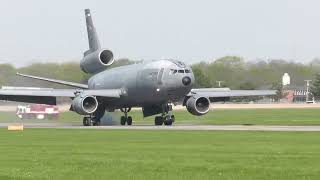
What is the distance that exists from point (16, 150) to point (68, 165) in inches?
265

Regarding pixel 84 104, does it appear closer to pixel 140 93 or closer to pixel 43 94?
pixel 140 93

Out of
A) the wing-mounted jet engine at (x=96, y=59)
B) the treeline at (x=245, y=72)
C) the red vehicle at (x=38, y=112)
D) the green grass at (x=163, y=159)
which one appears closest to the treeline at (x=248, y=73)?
the treeline at (x=245, y=72)

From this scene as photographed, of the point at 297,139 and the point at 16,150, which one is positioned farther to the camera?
the point at 297,139

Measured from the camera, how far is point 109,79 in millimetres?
65562

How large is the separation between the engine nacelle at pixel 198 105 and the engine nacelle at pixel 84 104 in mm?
7212

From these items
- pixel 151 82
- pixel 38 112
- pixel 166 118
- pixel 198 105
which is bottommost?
pixel 38 112

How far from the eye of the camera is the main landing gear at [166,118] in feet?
197

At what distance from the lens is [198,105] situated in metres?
62.3

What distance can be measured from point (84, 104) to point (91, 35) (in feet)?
53.0

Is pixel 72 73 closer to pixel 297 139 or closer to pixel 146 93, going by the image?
pixel 146 93

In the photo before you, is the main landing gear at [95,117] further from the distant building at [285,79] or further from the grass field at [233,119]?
the distant building at [285,79]

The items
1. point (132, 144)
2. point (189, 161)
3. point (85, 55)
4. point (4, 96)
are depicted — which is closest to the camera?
point (189, 161)

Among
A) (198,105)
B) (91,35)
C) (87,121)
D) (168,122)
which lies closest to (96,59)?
(91,35)

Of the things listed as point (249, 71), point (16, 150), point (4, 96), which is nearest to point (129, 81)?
point (4, 96)
